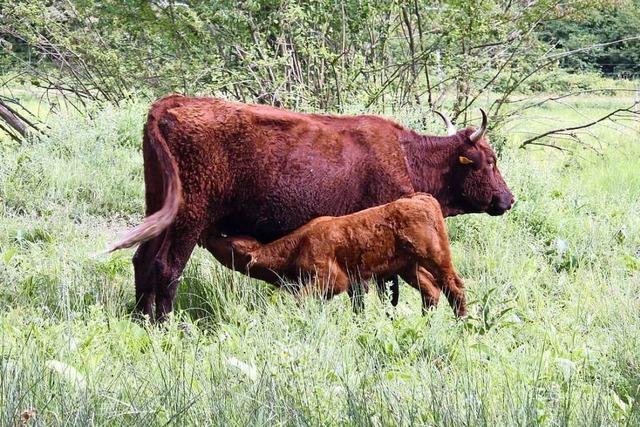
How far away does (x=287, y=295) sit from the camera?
19.3ft

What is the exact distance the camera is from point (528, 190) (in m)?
9.45

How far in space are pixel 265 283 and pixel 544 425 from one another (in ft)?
11.1

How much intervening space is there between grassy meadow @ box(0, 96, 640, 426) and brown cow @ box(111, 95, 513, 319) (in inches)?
16.2

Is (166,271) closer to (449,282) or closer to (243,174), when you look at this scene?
(243,174)

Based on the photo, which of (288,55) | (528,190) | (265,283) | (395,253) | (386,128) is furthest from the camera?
(288,55)

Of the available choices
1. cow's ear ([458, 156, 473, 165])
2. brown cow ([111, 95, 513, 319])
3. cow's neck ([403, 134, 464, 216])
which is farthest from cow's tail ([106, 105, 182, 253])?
cow's ear ([458, 156, 473, 165])

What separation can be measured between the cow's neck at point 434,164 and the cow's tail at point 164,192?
76.4 inches

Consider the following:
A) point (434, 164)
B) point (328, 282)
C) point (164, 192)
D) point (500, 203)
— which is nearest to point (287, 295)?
point (328, 282)

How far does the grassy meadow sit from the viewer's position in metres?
3.62

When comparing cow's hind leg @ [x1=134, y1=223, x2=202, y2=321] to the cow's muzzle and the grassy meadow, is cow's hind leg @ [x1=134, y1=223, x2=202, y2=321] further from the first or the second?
the cow's muzzle

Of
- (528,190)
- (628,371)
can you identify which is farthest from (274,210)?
(528,190)

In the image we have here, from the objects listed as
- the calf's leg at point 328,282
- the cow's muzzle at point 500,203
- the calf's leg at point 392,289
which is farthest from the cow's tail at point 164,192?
the cow's muzzle at point 500,203

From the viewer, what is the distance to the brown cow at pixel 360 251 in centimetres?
598

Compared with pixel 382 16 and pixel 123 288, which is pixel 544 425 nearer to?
pixel 123 288
